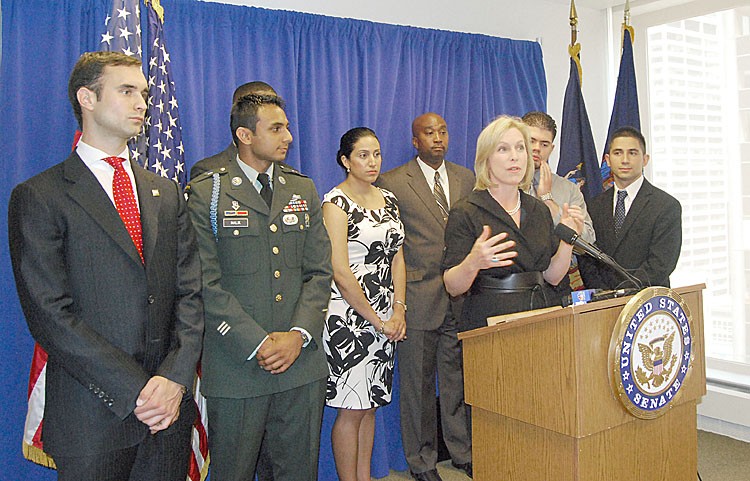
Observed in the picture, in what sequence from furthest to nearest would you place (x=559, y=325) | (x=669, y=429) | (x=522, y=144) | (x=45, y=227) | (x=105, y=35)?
(x=105, y=35) → (x=522, y=144) → (x=669, y=429) → (x=559, y=325) → (x=45, y=227)

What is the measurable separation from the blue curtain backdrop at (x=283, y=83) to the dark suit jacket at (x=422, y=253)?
44 cm

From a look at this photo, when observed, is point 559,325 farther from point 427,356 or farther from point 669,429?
point 427,356

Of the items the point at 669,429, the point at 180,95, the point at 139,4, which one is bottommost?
the point at 669,429

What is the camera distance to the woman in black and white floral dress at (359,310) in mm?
→ 3010

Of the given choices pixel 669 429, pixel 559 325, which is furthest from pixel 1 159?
pixel 669 429

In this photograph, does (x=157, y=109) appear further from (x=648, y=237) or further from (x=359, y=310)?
(x=648, y=237)

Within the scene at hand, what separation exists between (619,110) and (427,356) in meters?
2.21

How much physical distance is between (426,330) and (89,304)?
6.31 ft

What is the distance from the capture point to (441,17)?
4.20m

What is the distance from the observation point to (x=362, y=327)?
308 centimetres

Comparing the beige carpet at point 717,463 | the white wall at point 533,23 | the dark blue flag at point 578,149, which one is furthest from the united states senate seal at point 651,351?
the white wall at point 533,23

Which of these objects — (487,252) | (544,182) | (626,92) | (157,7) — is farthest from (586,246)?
(626,92)

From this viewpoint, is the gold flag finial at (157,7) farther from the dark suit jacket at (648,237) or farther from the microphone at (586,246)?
the dark suit jacket at (648,237)

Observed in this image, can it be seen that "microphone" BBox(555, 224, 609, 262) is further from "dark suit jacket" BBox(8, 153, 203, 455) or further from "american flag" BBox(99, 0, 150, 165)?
"american flag" BBox(99, 0, 150, 165)
